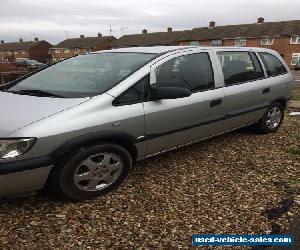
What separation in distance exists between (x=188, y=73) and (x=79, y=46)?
68.4 meters

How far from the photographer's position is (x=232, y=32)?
166ft

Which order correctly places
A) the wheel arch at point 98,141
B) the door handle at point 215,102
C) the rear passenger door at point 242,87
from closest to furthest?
1. the wheel arch at point 98,141
2. the door handle at point 215,102
3. the rear passenger door at point 242,87

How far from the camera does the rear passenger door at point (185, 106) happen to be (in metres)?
3.93

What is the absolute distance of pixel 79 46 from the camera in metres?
69.2

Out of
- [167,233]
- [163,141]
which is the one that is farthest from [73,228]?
[163,141]

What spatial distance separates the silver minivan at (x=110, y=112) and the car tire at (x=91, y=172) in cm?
1

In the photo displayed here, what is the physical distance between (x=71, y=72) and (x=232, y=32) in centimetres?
5005

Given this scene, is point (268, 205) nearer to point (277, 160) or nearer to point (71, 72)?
point (277, 160)

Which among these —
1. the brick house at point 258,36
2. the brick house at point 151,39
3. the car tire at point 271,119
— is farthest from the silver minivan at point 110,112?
the brick house at point 151,39

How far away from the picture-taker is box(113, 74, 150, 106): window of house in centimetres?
360

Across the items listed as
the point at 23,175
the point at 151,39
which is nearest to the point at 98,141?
the point at 23,175

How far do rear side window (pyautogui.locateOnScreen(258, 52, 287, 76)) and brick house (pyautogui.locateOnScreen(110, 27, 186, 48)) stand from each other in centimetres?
5032

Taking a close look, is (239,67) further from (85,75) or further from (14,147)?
(14,147)

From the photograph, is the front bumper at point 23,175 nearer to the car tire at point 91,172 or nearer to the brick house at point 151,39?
the car tire at point 91,172
